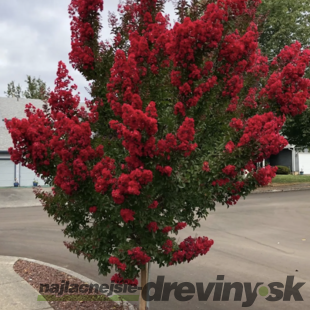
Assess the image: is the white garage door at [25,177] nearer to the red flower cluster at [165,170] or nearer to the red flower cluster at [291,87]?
the red flower cluster at [165,170]

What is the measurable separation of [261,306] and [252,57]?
3786 millimetres

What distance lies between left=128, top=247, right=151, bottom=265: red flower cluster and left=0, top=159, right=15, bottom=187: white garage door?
23.2 meters

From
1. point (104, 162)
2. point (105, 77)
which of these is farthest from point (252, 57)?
point (104, 162)

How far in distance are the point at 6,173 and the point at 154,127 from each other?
941 inches

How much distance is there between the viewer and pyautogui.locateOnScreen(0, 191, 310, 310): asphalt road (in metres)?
6.61

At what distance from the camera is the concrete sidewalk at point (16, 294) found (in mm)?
5059

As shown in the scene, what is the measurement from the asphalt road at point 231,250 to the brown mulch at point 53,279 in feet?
1.82

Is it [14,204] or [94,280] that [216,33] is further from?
[14,204]

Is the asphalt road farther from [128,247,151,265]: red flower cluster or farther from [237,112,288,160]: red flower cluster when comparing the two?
[237,112,288,160]: red flower cluster

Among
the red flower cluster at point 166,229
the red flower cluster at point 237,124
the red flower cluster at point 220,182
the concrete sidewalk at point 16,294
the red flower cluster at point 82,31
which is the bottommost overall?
the concrete sidewalk at point 16,294

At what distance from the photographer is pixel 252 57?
156 inches

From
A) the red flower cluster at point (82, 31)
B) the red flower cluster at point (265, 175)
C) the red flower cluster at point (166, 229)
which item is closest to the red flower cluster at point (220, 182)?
the red flower cluster at point (265, 175)

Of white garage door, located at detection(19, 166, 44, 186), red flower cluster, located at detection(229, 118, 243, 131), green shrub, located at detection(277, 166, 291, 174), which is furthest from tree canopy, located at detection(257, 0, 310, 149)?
red flower cluster, located at detection(229, 118, 243, 131)

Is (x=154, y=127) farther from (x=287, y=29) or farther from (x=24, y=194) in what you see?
(x=287, y=29)
